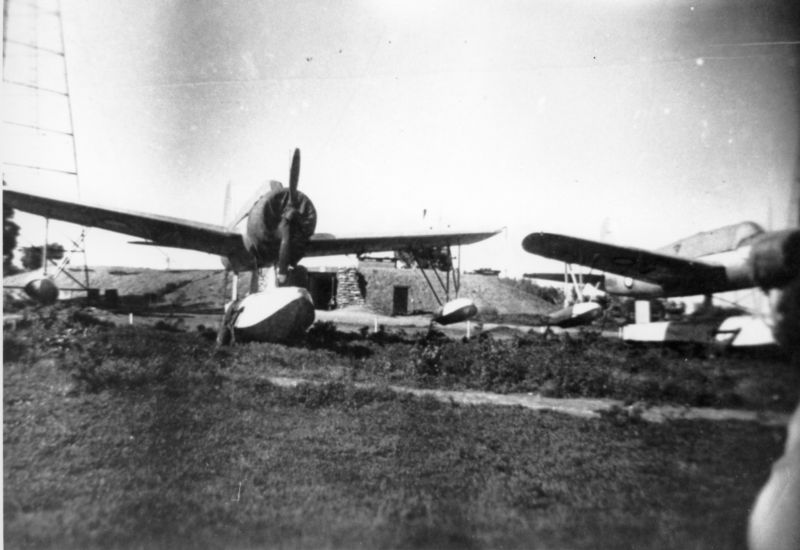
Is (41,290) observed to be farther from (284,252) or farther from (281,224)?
(281,224)

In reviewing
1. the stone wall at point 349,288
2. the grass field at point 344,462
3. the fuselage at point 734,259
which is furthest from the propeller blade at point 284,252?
the stone wall at point 349,288

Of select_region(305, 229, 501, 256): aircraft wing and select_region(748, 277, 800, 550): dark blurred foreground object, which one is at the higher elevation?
select_region(305, 229, 501, 256): aircraft wing

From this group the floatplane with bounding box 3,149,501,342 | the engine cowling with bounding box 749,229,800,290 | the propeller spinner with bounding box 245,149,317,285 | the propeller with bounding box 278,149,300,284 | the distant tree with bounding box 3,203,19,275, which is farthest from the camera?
the propeller spinner with bounding box 245,149,317,285

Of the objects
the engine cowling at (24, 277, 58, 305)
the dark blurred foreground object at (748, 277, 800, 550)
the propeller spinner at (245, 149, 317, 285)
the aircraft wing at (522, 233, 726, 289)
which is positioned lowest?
the dark blurred foreground object at (748, 277, 800, 550)

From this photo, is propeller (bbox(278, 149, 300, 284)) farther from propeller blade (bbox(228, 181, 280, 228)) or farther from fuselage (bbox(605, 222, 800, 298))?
fuselage (bbox(605, 222, 800, 298))

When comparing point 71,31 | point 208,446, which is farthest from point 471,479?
point 71,31

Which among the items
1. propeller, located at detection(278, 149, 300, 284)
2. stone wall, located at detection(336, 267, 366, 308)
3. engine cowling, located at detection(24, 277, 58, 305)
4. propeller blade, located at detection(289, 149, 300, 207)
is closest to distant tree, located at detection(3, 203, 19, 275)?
engine cowling, located at detection(24, 277, 58, 305)

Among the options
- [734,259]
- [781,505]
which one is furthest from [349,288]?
[781,505]
